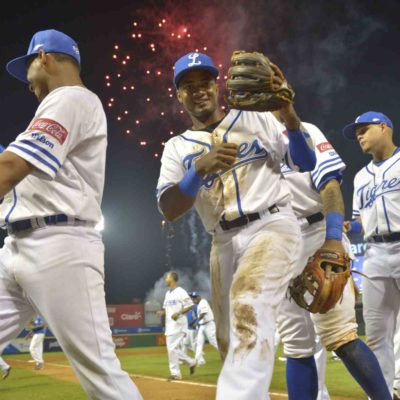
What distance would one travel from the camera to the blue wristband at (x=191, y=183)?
121 inches

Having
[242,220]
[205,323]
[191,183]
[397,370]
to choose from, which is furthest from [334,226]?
[205,323]

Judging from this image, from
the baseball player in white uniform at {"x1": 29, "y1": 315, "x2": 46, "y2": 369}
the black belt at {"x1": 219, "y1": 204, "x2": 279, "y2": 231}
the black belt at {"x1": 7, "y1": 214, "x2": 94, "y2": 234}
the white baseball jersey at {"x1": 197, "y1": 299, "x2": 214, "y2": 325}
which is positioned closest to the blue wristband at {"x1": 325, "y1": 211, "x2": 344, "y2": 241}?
the black belt at {"x1": 219, "y1": 204, "x2": 279, "y2": 231}

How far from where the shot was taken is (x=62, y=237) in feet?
9.30

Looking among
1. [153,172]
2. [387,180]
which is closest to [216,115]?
[387,180]

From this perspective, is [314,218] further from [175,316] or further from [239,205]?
[175,316]

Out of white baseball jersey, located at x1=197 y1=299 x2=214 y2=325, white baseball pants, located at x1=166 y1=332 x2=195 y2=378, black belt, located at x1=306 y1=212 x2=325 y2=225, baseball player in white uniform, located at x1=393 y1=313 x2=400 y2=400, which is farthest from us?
white baseball jersey, located at x1=197 y1=299 x2=214 y2=325

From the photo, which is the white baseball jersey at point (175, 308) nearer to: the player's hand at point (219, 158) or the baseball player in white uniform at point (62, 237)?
the baseball player in white uniform at point (62, 237)

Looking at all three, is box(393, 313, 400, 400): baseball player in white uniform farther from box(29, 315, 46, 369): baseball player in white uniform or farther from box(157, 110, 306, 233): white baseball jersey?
box(29, 315, 46, 369): baseball player in white uniform

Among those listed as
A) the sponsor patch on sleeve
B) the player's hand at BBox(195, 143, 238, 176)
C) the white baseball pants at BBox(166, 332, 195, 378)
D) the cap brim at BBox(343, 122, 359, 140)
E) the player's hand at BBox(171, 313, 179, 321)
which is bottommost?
the white baseball pants at BBox(166, 332, 195, 378)

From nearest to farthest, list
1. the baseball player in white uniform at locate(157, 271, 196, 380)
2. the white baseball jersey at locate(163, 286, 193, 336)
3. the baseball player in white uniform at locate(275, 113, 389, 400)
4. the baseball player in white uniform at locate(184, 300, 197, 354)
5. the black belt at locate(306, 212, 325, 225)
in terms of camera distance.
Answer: the baseball player in white uniform at locate(275, 113, 389, 400) → the black belt at locate(306, 212, 325, 225) → the baseball player in white uniform at locate(157, 271, 196, 380) → the white baseball jersey at locate(163, 286, 193, 336) → the baseball player in white uniform at locate(184, 300, 197, 354)

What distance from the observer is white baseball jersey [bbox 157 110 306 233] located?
322 cm

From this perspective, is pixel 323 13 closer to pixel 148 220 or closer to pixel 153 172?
pixel 153 172

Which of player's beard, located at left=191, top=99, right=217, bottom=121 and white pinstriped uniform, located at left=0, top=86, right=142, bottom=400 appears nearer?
white pinstriped uniform, located at left=0, top=86, right=142, bottom=400

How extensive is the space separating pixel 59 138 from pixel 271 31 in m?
32.1
